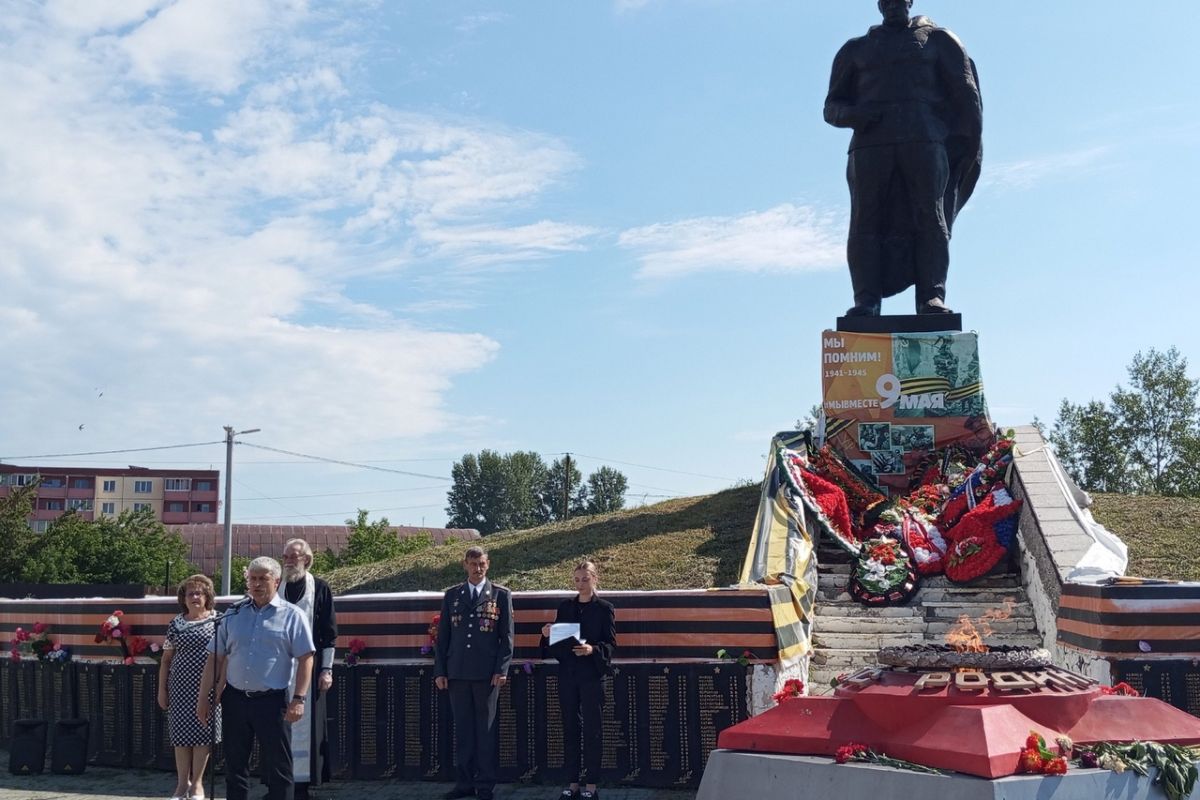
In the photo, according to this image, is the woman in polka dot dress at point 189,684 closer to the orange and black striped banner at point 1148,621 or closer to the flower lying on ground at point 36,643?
the flower lying on ground at point 36,643

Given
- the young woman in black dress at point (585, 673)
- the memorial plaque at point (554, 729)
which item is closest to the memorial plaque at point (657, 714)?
the young woman in black dress at point (585, 673)

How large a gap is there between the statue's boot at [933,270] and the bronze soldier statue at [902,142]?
0.01 meters

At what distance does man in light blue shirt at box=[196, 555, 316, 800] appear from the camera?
6.10 metres

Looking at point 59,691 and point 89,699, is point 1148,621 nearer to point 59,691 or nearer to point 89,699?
point 89,699

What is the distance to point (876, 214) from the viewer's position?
17.0 metres

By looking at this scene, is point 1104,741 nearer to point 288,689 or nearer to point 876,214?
point 288,689

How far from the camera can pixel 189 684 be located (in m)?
6.88

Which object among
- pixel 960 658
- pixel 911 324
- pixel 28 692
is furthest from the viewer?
pixel 911 324

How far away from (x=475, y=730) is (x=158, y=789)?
2366mm

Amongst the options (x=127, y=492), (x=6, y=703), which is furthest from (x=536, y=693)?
(x=127, y=492)

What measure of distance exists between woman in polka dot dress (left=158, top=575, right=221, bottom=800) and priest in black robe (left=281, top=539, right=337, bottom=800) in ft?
1.69

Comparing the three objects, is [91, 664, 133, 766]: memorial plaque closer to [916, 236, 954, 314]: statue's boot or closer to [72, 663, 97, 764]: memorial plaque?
[72, 663, 97, 764]: memorial plaque

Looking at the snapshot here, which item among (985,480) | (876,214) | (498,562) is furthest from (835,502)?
(876,214)

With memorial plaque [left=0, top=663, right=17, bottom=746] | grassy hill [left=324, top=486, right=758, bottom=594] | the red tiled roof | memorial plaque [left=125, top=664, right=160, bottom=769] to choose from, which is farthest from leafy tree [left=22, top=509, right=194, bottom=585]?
memorial plaque [left=125, top=664, right=160, bottom=769]
